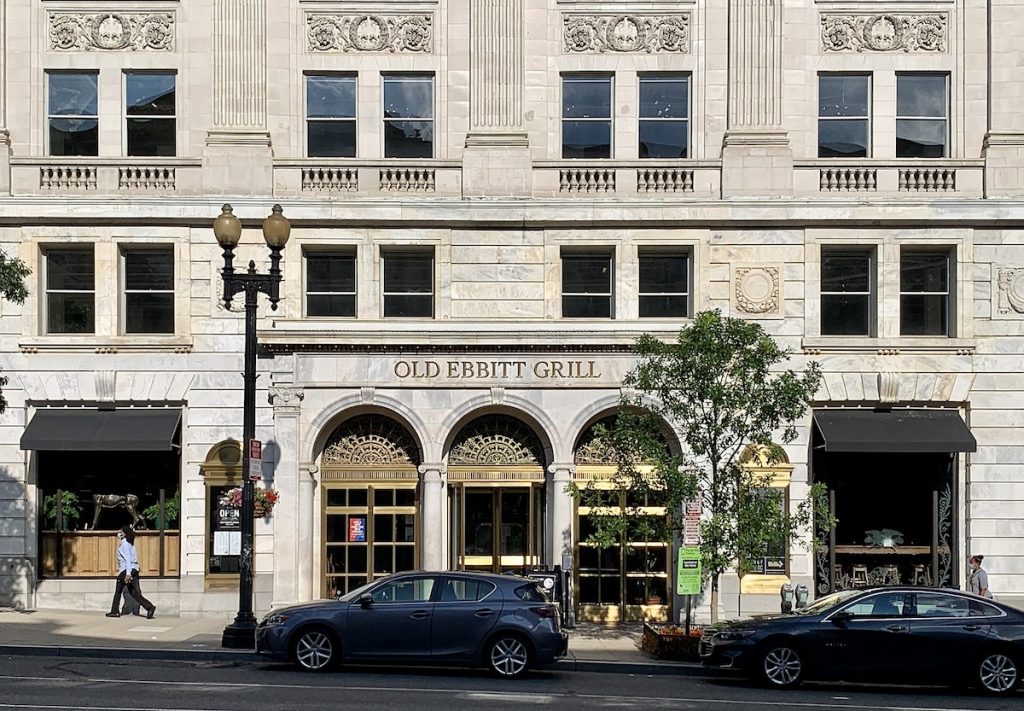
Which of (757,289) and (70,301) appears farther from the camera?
(70,301)

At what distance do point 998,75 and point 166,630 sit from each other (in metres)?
19.3

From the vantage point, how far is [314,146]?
28.9 meters

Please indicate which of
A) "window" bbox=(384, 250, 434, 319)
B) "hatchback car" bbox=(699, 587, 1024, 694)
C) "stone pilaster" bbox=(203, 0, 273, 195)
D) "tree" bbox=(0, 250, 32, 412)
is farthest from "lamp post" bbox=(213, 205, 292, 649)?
"hatchback car" bbox=(699, 587, 1024, 694)

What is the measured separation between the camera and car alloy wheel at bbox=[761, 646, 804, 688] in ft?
64.8

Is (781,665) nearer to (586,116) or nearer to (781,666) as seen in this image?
(781,666)

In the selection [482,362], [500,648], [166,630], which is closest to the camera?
[500,648]

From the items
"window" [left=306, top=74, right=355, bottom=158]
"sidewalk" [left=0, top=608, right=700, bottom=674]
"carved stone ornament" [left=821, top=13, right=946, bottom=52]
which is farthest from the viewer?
"window" [left=306, top=74, right=355, bottom=158]

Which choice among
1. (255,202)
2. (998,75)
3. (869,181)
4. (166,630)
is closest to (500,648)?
(166,630)

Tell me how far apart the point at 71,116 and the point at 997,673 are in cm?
2040

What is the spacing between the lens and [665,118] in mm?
28828

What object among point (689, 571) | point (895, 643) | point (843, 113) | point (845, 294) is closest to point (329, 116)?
point (843, 113)

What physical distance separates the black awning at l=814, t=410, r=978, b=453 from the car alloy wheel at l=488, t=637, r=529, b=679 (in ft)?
31.0

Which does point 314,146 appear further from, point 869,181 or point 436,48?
point 869,181

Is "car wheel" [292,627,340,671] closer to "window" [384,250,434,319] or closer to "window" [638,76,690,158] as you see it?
"window" [384,250,434,319]
